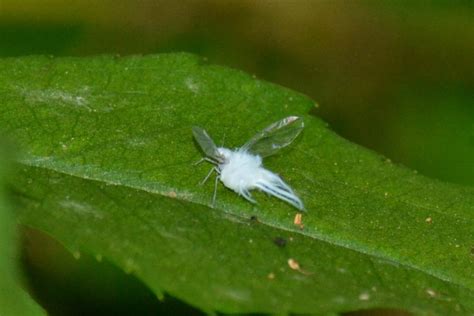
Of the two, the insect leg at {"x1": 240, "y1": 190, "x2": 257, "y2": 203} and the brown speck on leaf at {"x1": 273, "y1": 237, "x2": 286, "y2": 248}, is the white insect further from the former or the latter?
the brown speck on leaf at {"x1": 273, "y1": 237, "x2": 286, "y2": 248}

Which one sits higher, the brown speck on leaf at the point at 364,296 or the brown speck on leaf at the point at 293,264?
the brown speck on leaf at the point at 293,264

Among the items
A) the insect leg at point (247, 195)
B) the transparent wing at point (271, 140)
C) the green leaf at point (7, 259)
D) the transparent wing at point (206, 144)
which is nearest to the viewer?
the green leaf at point (7, 259)

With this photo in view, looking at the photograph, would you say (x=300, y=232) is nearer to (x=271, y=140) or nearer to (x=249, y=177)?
(x=249, y=177)

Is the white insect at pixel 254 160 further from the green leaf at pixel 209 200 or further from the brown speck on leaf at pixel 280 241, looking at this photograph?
the brown speck on leaf at pixel 280 241

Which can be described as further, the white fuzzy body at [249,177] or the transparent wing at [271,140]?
the transparent wing at [271,140]

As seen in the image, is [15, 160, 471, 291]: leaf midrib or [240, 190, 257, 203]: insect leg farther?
[240, 190, 257, 203]: insect leg

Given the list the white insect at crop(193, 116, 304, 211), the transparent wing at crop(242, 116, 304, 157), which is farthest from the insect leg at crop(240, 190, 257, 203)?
the transparent wing at crop(242, 116, 304, 157)

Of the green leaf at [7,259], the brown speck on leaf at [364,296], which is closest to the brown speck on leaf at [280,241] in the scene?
the brown speck on leaf at [364,296]
